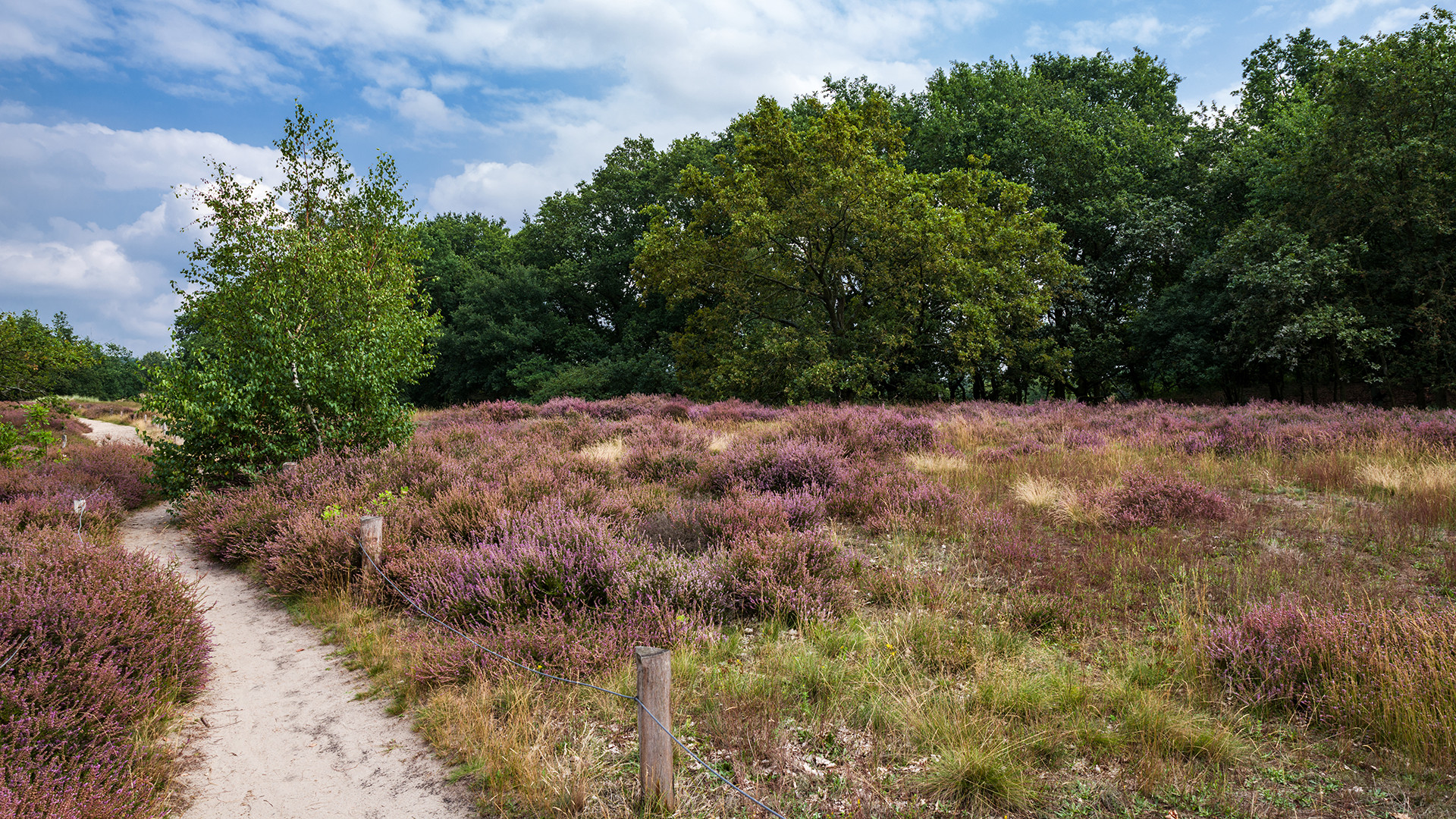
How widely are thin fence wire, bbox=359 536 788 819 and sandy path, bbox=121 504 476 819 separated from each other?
619 mm

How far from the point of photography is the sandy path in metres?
3.34

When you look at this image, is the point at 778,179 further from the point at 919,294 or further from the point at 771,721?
the point at 771,721

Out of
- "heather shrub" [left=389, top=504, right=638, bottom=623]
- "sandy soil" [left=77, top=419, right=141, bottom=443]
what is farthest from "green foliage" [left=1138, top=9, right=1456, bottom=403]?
"sandy soil" [left=77, top=419, right=141, bottom=443]

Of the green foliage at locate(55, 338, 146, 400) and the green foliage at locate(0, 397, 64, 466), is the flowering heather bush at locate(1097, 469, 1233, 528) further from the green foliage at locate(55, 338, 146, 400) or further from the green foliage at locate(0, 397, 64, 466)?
the green foliage at locate(55, 338, 146, 400)

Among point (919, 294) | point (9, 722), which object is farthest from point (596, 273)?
point (9, 722)

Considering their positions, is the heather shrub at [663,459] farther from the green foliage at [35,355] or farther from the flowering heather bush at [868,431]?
the green foliage at [35,355]

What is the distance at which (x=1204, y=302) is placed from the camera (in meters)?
22.7

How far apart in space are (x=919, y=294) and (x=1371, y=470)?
14.9 meters

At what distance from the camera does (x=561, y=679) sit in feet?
11.5

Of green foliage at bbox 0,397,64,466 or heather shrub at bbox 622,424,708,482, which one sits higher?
green foliage at bbox 0,397,64,466

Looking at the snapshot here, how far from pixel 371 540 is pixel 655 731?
4754 mm

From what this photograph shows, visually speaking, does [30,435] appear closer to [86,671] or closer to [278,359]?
[278,359]

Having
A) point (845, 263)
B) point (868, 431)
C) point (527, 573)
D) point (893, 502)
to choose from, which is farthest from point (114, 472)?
point (845, 263)

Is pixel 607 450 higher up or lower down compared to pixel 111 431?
higher up
